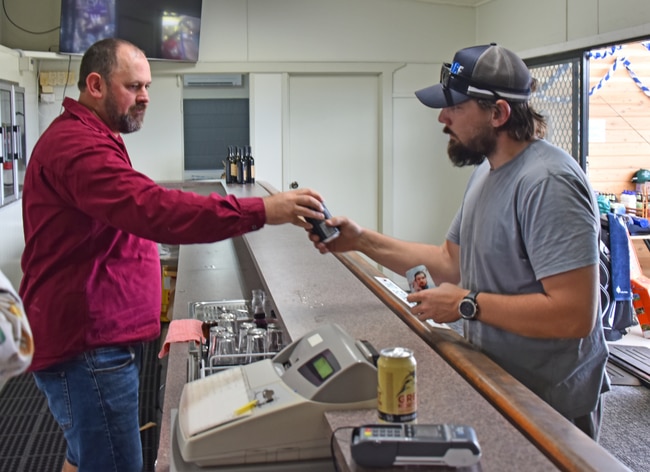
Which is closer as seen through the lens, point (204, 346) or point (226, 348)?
point (226, 348)

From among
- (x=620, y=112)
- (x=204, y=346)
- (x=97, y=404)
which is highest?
(x=620, y=112)

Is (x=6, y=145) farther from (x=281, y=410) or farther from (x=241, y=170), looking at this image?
(x=281, y=410)

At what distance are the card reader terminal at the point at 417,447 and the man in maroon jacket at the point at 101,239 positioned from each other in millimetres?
856

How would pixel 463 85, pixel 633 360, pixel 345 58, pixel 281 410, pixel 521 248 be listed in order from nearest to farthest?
pixel 281 410 → pixel 521 248 → pixel 463 85 → pixel 633 360 → pixel 345 58

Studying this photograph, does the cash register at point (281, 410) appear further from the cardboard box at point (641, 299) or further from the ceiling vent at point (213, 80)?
the ceiling vent at point (213, 80)

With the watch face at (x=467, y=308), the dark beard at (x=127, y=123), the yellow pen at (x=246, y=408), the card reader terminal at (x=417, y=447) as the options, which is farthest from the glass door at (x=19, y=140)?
the card reader terminal at (x=417, y=447)

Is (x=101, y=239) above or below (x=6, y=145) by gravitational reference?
below

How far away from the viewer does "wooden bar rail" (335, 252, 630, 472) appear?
125cm

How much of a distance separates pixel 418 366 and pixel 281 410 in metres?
0.41

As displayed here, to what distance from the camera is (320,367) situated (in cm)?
147

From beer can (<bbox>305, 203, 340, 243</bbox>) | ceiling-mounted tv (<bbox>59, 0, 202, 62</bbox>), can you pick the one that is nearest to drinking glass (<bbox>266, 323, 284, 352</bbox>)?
beer can (<bbox>305, 203, 340, 243</bbox>)

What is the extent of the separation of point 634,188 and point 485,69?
561cm

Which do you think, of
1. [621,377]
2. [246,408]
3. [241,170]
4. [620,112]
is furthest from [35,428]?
[620,112]

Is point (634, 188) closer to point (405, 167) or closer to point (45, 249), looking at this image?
point (405, 167)
